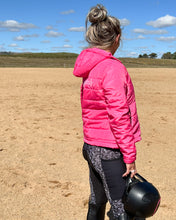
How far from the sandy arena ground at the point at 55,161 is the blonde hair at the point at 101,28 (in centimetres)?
205

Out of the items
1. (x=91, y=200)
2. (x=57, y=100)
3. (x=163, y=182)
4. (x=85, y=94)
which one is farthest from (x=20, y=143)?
(x=57, y=100)

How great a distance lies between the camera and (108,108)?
1889 millimetres

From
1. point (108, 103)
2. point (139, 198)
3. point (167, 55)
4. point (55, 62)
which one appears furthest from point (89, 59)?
point (167, 55)

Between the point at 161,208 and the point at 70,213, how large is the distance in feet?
3.51

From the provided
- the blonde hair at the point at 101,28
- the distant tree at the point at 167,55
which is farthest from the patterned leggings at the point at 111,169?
the distant tree at the point at 167,55

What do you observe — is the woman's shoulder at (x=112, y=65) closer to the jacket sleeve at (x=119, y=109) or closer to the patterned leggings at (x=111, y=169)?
the jacket sleeve at (x=119, y=109)

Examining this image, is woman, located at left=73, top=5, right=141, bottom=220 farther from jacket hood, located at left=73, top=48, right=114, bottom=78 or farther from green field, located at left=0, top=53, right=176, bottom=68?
green field, located at left=0, top=53, right=176, bottom=68

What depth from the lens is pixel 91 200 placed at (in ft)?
7.80

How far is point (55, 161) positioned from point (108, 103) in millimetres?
3104

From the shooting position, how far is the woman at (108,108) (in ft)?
6.10

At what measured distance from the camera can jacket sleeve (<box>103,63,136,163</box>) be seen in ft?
6.03

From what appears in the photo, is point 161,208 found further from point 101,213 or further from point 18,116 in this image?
point 18,116


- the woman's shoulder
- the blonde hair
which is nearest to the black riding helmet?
the woman's shoulder

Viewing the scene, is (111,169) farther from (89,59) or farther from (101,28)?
(101,28)
